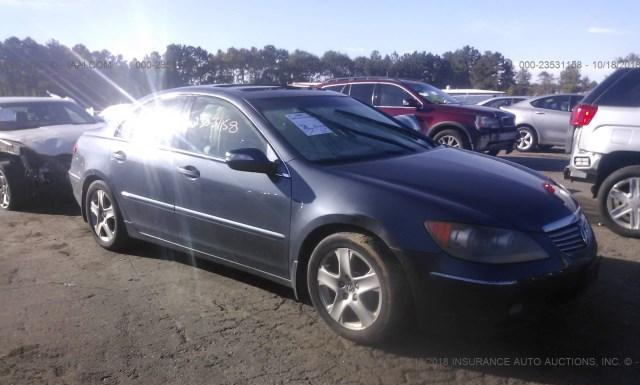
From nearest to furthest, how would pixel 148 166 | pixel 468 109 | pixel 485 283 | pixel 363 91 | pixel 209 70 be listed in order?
pixel 485 283 < pixel 148 166 < pixel 468 109 < pixel 363 91 < pixel 209 70

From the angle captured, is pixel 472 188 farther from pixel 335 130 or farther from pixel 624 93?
pixel 624 93

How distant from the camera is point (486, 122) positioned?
10.4 m

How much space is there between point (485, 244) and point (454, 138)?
7.50m

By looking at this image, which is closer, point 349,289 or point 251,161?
point 349,289

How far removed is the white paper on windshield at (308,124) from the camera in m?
4.18

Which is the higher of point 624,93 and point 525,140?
point 624,93

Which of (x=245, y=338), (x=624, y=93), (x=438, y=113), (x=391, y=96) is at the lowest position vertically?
(x=245, y=338)

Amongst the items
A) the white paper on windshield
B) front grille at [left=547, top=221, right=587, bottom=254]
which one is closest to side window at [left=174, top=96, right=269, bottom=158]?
the white paper on windshield

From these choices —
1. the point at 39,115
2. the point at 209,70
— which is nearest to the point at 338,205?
the point at 39,115

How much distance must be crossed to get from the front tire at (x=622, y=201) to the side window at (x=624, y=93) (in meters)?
0.64

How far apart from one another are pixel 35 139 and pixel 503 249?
20.6 ft

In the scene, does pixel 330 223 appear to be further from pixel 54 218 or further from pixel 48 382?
pixel 54 218

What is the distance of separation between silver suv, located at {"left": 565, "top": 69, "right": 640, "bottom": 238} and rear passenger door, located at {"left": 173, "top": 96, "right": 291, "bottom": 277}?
3511 mm

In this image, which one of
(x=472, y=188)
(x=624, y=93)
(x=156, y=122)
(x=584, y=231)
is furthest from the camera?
(x=624, y=93)
